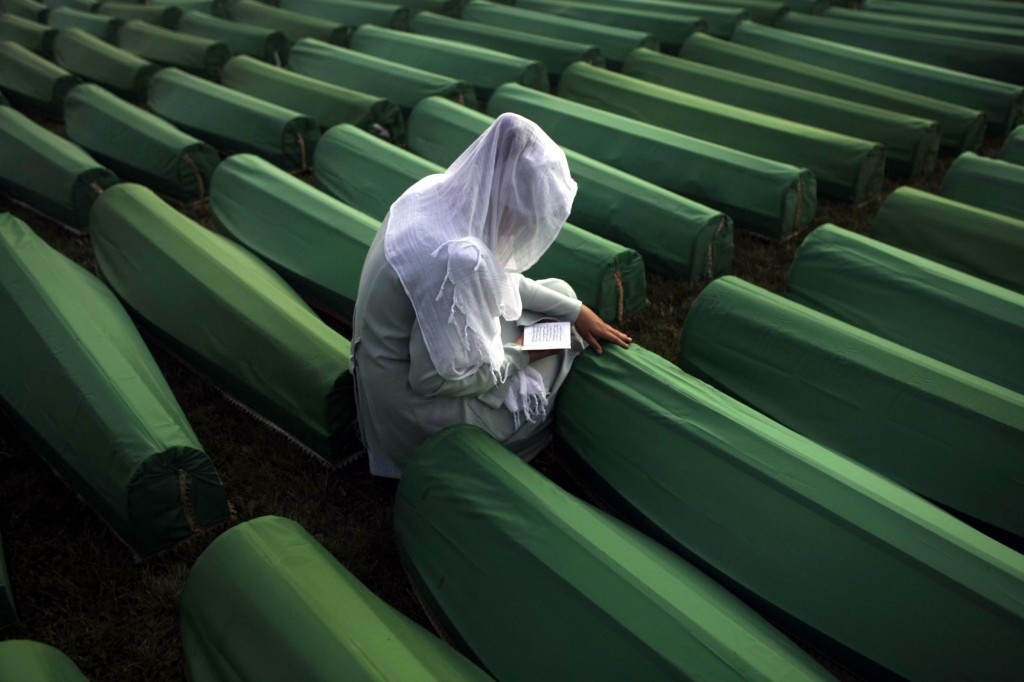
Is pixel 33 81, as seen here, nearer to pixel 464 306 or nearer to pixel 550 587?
pixel 464 306

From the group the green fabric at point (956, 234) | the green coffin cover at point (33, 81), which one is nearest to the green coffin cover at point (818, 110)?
the green fabric at point (956, 234)

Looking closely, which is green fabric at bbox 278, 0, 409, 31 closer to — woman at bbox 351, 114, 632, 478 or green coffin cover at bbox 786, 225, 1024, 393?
green coffin cover at bbox 786, 225, 1024, 393

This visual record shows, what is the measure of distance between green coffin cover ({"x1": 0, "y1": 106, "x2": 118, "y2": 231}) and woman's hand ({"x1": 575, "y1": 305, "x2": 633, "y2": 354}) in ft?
9.99

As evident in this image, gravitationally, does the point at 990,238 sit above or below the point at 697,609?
above

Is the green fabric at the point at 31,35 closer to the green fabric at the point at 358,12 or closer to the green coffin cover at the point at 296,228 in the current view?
the green fabric at the point at 358,12

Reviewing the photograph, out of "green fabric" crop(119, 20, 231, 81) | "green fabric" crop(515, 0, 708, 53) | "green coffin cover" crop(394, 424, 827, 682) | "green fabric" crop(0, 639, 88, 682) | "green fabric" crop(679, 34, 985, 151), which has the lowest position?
"green fabric" crop(0, 639, 88, 682)

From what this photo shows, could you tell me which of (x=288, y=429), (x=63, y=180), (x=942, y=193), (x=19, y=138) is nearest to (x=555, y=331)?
(x=288, y=429)

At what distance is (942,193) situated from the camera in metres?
4.67

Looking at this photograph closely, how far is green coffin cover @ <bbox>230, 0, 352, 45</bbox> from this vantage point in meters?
7.44

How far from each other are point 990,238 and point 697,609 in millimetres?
2728

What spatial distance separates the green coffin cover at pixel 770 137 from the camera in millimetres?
5031

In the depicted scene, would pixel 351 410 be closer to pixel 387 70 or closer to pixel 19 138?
pixel 19 138

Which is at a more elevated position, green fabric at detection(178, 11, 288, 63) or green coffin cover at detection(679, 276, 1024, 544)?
green fabric at detection(178, 11, 288, 63)

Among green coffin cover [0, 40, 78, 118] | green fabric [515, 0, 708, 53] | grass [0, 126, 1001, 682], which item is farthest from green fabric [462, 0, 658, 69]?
grass [0, 126, 1001, 682]
